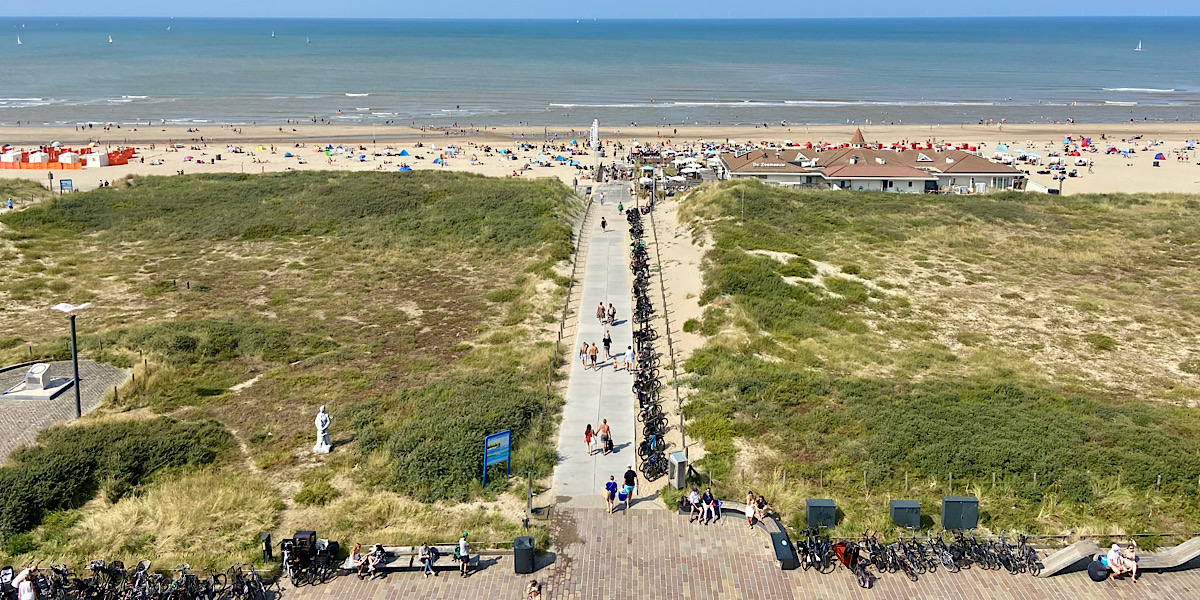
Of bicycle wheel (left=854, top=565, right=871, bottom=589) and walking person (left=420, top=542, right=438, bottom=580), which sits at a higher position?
walking person (left=420, top=542, right=438, bottom=580)

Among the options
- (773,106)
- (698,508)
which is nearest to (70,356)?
(698,508)

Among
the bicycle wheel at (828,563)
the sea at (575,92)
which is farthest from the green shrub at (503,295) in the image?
the sea at (575,92)

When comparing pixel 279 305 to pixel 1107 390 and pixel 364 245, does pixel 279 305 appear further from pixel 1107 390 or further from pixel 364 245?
pixel 1107 390

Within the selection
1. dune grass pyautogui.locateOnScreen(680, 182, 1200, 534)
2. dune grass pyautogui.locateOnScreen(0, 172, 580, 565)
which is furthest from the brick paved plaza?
dune grass pyautogui.locateOnScreen(680, 182, 1200, 534)

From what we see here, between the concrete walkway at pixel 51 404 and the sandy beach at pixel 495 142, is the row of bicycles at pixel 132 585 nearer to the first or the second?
the concrete walkway at pixel 51 404

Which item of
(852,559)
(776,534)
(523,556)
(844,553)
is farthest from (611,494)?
(852,559)

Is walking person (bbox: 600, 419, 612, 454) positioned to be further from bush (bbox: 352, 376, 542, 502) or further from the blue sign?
the blue sign
